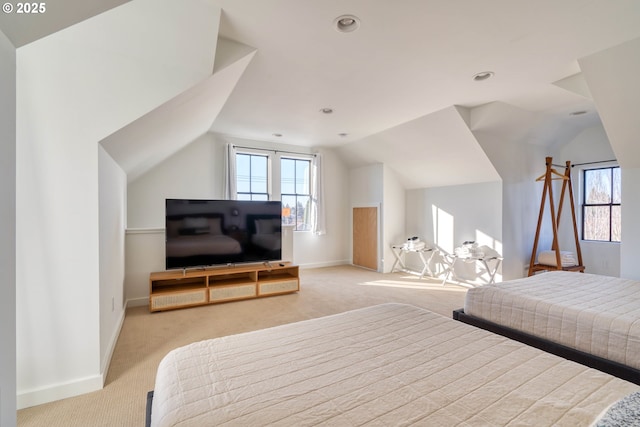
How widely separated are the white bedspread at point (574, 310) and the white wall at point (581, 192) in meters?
2.92

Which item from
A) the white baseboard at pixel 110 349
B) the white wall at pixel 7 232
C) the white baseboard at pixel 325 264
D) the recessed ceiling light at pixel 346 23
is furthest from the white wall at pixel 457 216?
the white wall at pixel 7 232

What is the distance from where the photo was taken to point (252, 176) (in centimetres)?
570

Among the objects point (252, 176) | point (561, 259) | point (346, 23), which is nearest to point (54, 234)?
point (346, 23)

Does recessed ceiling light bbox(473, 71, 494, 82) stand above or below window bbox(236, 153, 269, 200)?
above

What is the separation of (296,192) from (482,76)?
407 centimetres

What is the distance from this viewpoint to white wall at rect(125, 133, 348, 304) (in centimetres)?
374

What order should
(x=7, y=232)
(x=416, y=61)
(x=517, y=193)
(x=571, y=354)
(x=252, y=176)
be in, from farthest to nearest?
(x=252, y=176), (x=517, y=193), (x=416, y=61), (x=571, y=354), (x=7, y=232)

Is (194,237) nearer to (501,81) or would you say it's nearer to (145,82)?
(145,82)

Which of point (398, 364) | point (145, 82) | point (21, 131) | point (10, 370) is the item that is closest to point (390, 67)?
point (145, 82)

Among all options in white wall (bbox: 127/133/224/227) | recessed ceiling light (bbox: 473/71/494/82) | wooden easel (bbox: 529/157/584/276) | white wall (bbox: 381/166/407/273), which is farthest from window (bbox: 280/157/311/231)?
wooden easel (bbox: 529/157/584/276)

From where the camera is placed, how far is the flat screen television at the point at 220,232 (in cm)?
371

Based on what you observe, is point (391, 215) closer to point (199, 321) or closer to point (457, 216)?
point (457, 216)

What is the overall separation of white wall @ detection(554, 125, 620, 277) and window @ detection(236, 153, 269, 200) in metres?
5.51

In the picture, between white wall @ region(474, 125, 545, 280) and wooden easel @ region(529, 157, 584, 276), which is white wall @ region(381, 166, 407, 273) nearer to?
white wall @ region(474, 125, 545, 280)
